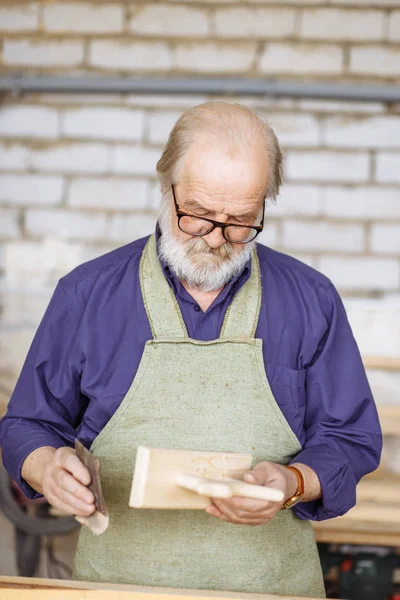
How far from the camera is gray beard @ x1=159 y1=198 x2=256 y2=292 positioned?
6.40 ft

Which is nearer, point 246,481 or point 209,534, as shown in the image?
point 246,481

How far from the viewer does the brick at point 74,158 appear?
12.3 feet

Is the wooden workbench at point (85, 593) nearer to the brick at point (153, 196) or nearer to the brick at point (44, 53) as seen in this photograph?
the brick at point (153, 196)

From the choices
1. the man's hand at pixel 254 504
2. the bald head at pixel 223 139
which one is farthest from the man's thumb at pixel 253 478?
the bald head at pixel 223 139

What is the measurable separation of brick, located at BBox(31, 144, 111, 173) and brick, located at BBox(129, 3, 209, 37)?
1.85 feet

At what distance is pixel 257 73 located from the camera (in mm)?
3654

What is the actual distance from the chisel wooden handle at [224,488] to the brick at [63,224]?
2384 millimetres

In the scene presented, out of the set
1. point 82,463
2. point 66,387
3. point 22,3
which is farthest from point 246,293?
point 22,3

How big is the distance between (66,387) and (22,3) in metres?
2.40

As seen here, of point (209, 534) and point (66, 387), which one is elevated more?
point (66, 387)

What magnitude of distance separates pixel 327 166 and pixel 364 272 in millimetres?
494

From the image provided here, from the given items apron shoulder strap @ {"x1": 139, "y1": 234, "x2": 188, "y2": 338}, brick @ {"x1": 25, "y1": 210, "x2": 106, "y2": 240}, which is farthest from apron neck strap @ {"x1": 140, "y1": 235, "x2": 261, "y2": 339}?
brick @ {"x1": 25, "y1": 210, "x2": 106, "y2": 240}

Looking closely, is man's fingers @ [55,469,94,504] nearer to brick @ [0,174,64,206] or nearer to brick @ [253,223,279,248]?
brick @ [253,223,279,248]

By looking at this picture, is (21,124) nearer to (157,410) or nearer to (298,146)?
(298,146)
